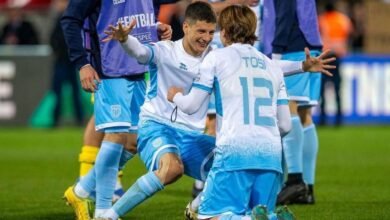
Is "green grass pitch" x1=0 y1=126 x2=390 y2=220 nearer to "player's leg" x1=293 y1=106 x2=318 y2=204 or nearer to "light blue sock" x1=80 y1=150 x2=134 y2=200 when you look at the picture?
"player's leg" x1=293 y1=106 x2=318 y2=204

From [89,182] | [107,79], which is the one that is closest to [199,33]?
[107,79]

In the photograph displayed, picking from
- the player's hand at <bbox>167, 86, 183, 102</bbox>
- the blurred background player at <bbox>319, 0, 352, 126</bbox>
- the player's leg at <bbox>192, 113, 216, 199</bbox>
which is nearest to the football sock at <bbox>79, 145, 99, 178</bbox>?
the player's leg at <bbox>192, 113, 216, 199</bbox>

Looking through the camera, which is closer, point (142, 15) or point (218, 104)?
point (218, 104)

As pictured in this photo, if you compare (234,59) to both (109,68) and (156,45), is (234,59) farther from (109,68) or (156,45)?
(109,68)

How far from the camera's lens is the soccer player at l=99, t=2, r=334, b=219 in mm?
8164

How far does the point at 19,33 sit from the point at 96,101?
15097 mm

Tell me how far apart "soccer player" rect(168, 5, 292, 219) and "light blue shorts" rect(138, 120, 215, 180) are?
2.08 ft

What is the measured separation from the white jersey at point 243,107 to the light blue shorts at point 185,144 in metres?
0.69

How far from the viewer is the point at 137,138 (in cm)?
864

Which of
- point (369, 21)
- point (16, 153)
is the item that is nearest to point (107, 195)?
point (16, 153)

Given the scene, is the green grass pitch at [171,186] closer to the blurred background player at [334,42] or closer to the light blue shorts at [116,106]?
the blurred background player at [334,42]

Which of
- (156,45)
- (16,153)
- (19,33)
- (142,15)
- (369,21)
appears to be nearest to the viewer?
(156,45)

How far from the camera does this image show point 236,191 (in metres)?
7.71

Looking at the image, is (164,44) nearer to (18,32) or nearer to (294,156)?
(294,156)
